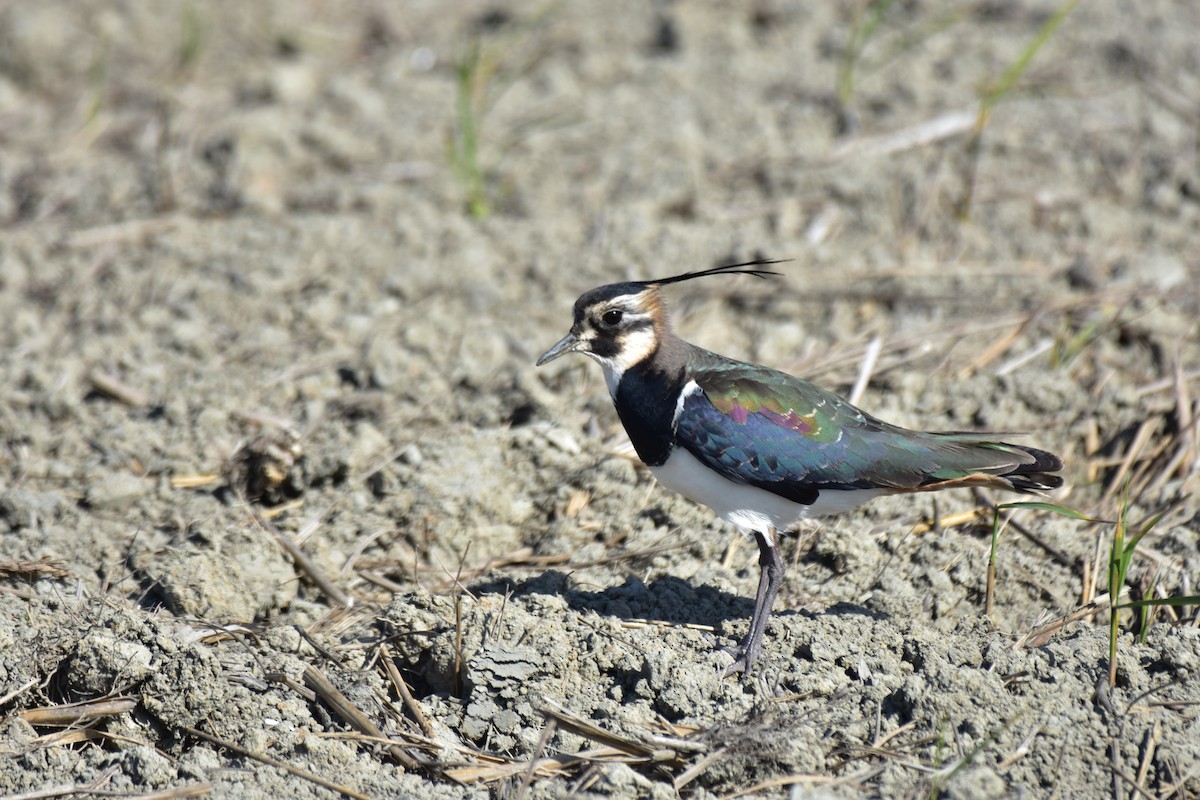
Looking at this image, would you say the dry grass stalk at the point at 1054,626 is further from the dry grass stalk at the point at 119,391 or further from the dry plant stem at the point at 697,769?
the dry grass stalk at the point at 119,391

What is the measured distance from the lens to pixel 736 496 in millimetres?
4734

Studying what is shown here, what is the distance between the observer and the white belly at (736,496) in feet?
15.5

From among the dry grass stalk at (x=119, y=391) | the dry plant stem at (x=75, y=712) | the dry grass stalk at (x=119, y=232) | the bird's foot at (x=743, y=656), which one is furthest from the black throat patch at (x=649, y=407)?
the dry grass stalk at (x=119, y=232)

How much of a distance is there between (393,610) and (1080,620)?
2.53 m

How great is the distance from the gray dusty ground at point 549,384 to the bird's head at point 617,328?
67cm

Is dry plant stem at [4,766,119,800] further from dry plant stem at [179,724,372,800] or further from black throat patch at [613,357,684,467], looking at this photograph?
black throat patch at [613,357,684,467]

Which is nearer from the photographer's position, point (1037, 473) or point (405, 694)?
point (405, 694)

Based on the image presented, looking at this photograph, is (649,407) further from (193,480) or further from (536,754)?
(193,480)

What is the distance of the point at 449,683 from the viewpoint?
14.2ft

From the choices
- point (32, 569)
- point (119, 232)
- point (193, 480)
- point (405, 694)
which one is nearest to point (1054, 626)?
point (405, 694)

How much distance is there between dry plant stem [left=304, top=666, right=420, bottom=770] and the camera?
4.04 meters

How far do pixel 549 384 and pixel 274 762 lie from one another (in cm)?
272

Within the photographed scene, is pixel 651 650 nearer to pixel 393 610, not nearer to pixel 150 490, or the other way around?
pixel 393 610

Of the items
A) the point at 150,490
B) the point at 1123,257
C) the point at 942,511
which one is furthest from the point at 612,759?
the point at 1123,257
